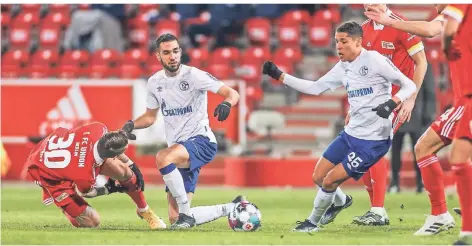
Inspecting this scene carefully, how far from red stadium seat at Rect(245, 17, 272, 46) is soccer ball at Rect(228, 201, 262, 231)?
1146 centimetres

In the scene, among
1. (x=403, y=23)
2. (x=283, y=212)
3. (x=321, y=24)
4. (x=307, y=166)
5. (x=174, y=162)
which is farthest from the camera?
(x=321, y=24)

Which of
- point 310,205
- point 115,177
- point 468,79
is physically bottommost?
point 310,205

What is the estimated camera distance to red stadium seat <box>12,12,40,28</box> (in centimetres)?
2195

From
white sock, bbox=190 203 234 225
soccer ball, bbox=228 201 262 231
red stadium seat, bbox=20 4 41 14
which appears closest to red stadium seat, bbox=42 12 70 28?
red stadium seat, bbox=20 4 41 14

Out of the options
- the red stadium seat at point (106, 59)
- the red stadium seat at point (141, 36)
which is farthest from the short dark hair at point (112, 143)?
the red stadium seat at point (141, 36)

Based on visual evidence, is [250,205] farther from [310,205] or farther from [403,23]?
[310,205]

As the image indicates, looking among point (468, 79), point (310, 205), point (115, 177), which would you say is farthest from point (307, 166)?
point (468, 79)

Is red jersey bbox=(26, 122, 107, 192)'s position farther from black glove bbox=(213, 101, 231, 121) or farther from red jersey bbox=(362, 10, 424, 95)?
red jersey bbox=(362, 10, 424, 95)

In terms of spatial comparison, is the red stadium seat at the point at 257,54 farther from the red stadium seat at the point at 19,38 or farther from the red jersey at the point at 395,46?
the red jersey at the point at 395,46

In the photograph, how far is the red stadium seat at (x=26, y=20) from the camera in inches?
864

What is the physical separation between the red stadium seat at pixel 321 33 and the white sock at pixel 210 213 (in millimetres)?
10997

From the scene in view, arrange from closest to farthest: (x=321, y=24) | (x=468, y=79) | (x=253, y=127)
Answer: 1. (x=468, y=79)
2. (x=253, y=127)
3. (x=321, y=24)

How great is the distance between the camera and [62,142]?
9992 millimetres

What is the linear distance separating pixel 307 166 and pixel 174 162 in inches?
284
